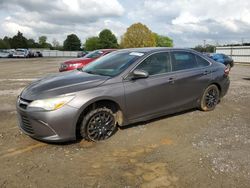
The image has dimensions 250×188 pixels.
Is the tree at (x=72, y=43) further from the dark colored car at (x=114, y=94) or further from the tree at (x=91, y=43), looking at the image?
the dark colored car at (x=114, y=94)

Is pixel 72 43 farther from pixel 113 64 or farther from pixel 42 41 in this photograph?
pixel 113 64

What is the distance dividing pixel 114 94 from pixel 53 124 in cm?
114

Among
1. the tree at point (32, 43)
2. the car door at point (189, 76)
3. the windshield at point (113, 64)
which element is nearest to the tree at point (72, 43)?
the tree at point (32, 43)

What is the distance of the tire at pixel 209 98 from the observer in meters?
6.96

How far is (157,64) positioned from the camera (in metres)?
5.95

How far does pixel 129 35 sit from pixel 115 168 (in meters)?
61.8

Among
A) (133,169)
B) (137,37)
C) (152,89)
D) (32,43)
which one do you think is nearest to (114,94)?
(152,89)

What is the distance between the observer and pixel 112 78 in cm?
521

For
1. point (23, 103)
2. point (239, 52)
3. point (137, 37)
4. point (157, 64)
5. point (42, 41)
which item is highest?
point (42, 41)

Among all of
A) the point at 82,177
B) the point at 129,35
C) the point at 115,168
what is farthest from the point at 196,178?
the point at 129,35

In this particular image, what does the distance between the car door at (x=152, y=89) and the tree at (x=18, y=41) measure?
101168mm

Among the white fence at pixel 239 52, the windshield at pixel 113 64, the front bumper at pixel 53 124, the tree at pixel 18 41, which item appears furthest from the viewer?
the tree at pixel 18 41

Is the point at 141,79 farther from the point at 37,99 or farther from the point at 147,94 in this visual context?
the point at 37,99

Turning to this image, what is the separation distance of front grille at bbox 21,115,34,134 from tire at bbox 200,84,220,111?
12.9ft
